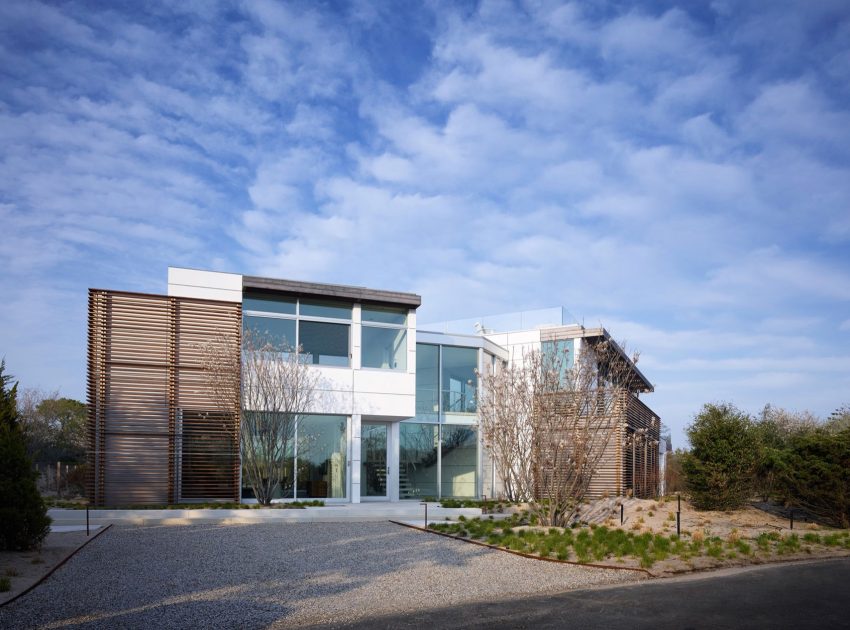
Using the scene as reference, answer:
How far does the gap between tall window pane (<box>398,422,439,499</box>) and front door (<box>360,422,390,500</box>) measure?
91 centimetres

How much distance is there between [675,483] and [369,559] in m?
21.7

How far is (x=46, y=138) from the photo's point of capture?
49.1 feet

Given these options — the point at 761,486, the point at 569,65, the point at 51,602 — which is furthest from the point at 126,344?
the point at 761,486

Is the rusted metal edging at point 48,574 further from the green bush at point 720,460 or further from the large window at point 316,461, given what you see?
the green bush at point 720,460

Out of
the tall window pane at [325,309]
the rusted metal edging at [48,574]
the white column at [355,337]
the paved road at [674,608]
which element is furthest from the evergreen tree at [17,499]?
the white column at [355,337]

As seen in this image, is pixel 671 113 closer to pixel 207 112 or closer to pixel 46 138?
pixel 207 112

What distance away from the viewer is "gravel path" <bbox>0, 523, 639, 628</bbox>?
736 cm

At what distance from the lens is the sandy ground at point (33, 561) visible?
28.3 ft

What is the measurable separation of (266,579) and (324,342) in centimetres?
1140

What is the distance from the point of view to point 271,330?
776 inches

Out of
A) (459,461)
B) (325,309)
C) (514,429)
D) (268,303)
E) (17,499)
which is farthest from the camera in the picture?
(459,461)

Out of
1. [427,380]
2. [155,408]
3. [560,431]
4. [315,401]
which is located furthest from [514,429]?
[155,408]

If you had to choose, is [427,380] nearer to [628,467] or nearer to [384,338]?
[384,338]

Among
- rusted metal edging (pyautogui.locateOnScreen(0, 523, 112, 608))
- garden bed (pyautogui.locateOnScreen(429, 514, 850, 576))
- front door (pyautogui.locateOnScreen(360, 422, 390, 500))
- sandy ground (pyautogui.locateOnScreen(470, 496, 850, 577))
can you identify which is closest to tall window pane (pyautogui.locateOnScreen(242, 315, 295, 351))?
front door (pyautogui.locateOnScreen(360, 422, 390, 500))
